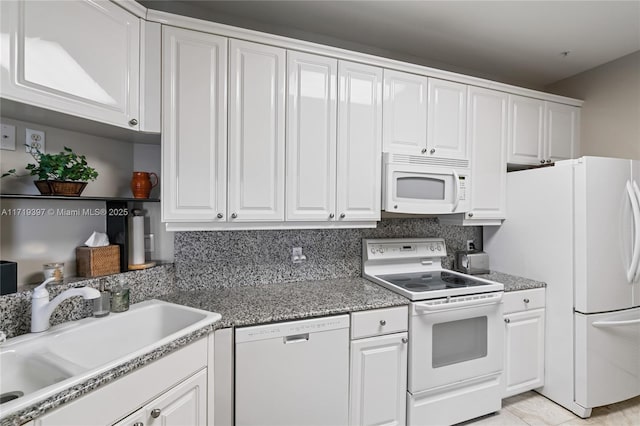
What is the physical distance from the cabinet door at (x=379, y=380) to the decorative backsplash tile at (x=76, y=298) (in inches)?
45.4

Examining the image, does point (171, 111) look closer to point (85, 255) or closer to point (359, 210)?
point (85, 255)

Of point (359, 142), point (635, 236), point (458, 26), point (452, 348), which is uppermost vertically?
point (458, 26)

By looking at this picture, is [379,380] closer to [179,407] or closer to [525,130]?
[179,407]

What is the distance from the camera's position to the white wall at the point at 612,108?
95.7 inches

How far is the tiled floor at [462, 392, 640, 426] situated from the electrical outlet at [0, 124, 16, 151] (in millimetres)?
2913

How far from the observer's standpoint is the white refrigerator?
6.51 ft

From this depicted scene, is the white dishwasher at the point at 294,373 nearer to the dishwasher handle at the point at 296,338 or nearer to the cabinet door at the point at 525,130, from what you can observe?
the dishwasher handle at the point at 296,338

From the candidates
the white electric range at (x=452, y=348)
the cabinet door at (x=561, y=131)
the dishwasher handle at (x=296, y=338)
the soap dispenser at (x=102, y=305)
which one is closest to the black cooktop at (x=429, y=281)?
the white electric range at (x=452, y=348)

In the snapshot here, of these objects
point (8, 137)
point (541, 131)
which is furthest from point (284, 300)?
point (541, 131)

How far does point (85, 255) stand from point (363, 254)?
1.70m

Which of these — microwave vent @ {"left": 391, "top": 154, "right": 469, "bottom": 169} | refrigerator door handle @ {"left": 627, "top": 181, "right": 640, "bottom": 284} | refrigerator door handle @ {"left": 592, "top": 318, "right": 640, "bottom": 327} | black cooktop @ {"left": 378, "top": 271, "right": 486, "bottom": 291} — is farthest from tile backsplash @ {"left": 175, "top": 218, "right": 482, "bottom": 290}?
refrigerator door handle @ {"left": 627, "top": 181, "right": 640, "bottom": 284}

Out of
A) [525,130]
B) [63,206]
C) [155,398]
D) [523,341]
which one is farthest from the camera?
[525,130]

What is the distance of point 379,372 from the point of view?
1.71m

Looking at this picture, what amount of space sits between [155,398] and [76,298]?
65 centimetres
